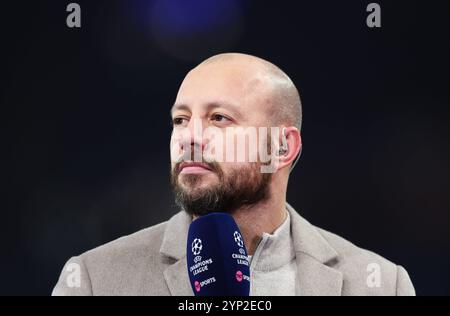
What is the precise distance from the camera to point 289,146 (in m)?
2.74

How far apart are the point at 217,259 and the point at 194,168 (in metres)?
0.56

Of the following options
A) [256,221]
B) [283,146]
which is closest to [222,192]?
[256,221]

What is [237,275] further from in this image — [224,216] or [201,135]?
[201,135]

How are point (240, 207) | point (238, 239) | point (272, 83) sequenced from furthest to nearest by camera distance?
point (272, 83) → point (240, 207) → point (238, 239)

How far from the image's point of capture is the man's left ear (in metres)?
2.70

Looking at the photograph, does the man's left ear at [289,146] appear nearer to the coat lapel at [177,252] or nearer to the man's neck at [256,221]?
the man's neck at [256,221]

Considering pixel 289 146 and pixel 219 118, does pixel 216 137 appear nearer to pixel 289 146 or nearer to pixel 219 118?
pixel 219 118

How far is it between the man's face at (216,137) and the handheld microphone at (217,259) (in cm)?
32

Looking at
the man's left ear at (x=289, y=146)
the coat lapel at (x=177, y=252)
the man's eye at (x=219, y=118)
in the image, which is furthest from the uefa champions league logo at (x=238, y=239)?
the man's left ear at (x=289, y=146)

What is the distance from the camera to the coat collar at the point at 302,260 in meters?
2.46

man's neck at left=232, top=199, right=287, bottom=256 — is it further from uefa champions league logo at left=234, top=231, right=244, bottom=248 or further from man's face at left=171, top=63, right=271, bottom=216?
uefa champions league logo at left=234, top=231, right=244, bottom=248

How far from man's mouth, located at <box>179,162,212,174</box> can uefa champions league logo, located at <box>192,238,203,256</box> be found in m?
0.42

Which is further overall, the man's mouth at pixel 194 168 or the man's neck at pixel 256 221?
the man's neck at pixel 256 221
